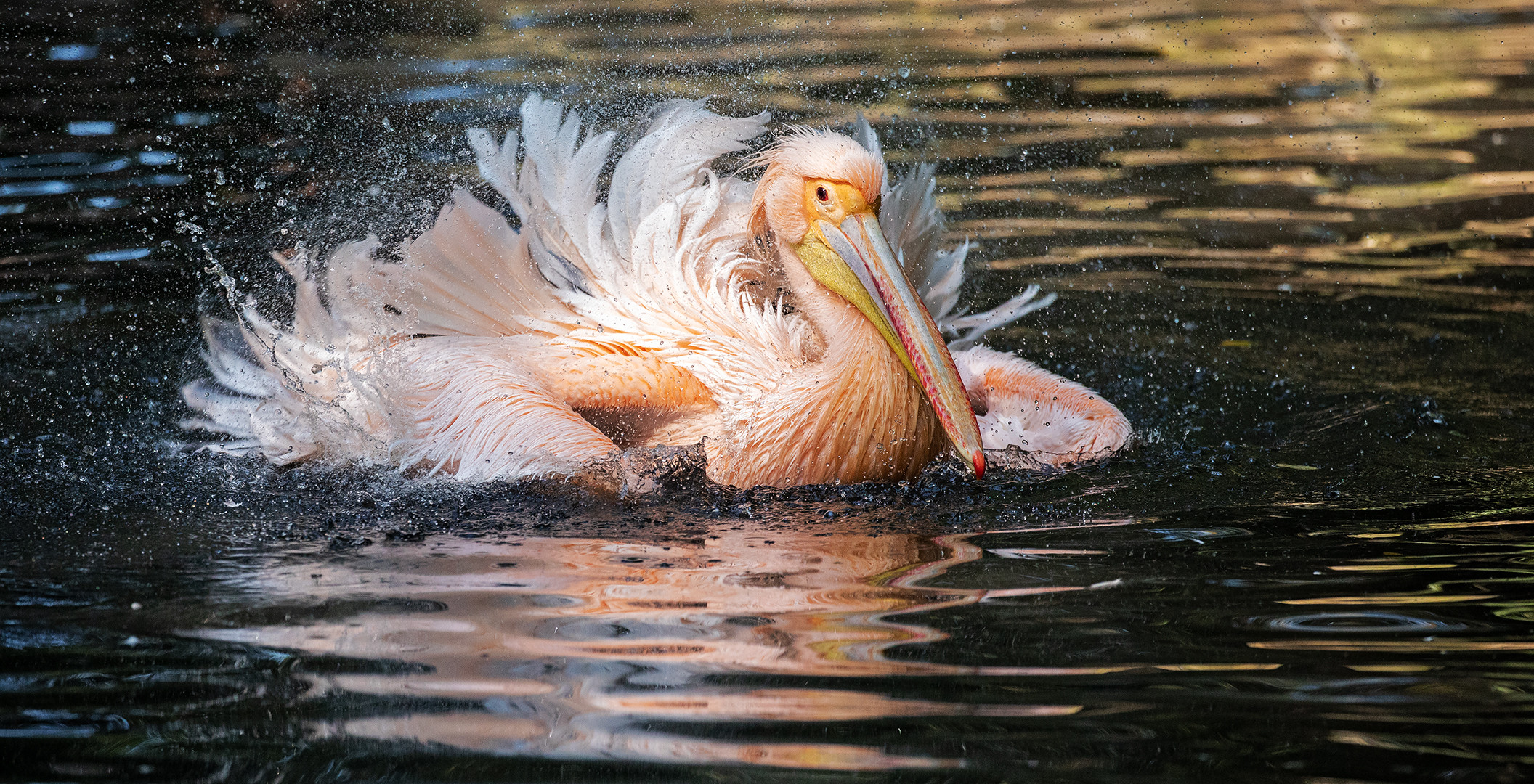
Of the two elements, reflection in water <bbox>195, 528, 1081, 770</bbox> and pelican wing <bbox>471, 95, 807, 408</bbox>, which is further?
pelican wing <bbox>471, 95, 807, 408</bbox>

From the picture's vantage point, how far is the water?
255cm

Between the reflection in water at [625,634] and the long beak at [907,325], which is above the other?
the long beak at [907,325]

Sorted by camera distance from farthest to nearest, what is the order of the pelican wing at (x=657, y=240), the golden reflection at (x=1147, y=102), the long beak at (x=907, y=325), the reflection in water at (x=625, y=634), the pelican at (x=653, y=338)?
the golden reflection at (x=1147, y=102) < the pelican wing at (x=657, y=240) < the pelican at (x=653, y=338) < the long beak at (x=907, y=325) < the reflection in water at (x=625, y=634)

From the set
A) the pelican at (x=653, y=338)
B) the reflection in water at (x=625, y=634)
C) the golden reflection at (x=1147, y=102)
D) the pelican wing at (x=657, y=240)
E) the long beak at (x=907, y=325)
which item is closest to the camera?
the reflection in water at (x=625, y=634)

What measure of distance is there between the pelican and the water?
6.9 inches

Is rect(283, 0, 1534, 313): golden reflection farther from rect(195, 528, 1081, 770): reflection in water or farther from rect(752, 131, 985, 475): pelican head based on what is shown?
rect(195, 528, 1081, 770): reflection in water

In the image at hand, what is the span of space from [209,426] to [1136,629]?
3104 millimetres

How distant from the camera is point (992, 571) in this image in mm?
3410

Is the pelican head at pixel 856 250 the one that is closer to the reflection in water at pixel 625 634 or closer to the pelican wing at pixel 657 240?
the pelican wing at pixel 657 240

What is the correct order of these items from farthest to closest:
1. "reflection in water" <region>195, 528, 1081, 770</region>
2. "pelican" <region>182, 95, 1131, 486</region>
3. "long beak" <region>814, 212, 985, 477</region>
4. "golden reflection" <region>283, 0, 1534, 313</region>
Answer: "golden reflection" <region>283, 0, 1534, 313</region> → "pelican" <region>182, 95, 1131, 486</region> → "long beak" <region>814, 212, 985, 477</region> → "reflection in water" <region>195, 528, 1081, 770</region>

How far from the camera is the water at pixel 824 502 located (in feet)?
8.36

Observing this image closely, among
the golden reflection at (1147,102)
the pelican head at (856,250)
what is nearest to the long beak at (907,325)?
the pelican head at (856,250)

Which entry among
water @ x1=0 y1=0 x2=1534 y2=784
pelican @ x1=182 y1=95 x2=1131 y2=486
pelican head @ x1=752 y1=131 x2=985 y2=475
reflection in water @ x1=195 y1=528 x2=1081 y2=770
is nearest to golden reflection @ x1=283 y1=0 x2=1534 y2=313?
water @ x1=0 y1=0 x2=1534 y2=784

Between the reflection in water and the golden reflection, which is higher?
the golden reflection
